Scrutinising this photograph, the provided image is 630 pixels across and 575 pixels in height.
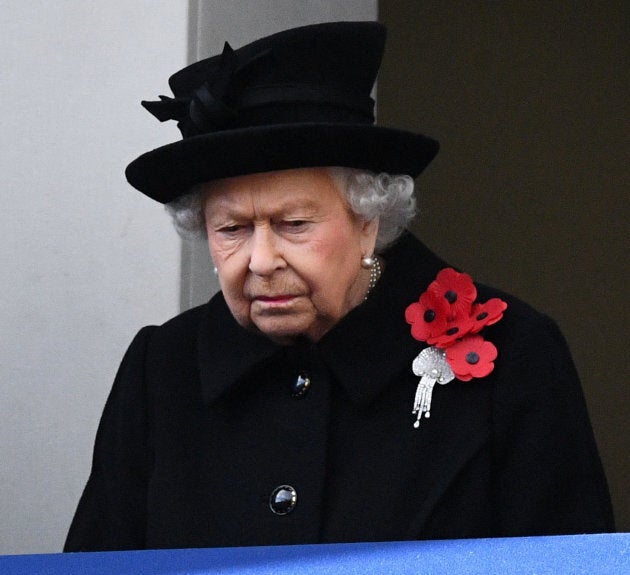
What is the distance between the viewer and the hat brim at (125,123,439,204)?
2.96 m

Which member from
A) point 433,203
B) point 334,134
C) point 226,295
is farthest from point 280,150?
point 433,203

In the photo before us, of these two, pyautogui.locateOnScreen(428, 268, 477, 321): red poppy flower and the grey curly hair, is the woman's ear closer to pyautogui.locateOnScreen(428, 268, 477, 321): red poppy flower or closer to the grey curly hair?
the grey curly hair

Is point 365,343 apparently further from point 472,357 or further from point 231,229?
point 231,229

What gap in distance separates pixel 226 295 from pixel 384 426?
16.4 inches

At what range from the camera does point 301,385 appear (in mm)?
3193

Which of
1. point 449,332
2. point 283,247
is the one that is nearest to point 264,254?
point 283,247

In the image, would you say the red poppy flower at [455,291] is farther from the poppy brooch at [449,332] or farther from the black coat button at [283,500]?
the black coat button at [283,500]

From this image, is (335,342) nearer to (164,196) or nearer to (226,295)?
(226,295)

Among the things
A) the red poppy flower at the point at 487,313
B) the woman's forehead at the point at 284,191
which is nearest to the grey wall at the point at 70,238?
the woman's forehead at the point at 284,191

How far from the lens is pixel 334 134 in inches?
117

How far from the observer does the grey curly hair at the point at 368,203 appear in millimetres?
3066

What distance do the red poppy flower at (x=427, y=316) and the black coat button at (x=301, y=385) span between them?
0.80ft

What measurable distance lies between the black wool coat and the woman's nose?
0.28m

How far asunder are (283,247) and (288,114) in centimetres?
27
